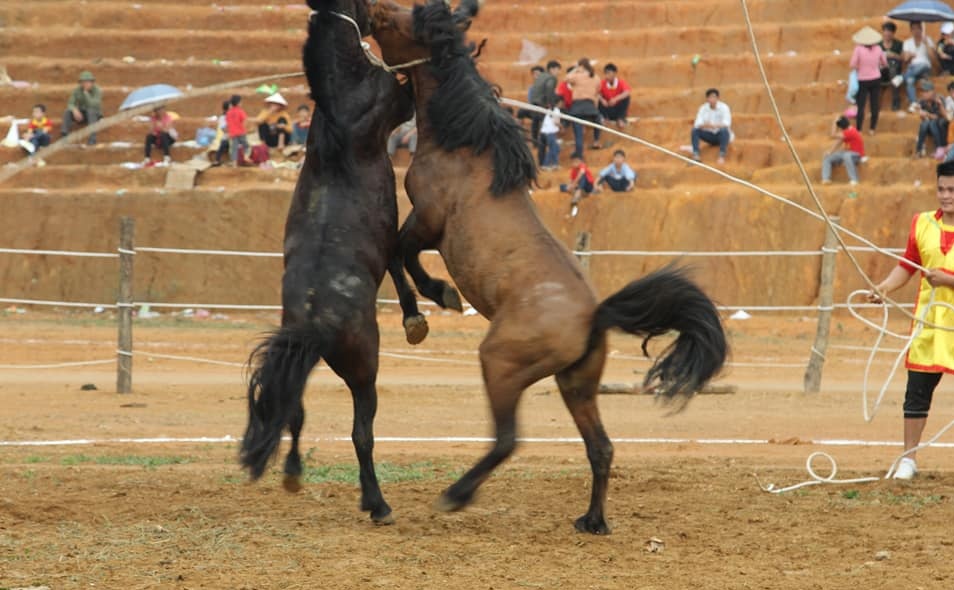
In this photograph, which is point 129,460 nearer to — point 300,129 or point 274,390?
point 274,390

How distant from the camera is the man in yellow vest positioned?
26.9ft

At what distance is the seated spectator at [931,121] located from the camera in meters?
22.0

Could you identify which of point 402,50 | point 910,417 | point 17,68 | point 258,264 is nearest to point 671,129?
point 258,264

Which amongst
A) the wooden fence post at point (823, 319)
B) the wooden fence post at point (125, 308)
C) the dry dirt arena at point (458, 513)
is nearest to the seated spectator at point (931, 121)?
the wooden fence post at point (823, 319)

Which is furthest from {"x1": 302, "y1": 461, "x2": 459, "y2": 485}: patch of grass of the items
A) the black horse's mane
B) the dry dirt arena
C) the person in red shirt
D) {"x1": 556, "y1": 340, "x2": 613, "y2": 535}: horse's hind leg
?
the person in red shirt

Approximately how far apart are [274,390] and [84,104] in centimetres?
2005

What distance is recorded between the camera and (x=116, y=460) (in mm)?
9594

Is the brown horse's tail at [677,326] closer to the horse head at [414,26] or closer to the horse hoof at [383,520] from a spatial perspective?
the horse hoof at [383,520]

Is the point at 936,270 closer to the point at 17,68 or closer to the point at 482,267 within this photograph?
the point at 482,267

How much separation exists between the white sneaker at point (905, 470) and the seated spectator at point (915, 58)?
15.9 m

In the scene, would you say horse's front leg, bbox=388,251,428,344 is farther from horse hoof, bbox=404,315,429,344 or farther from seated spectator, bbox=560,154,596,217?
seated spectator, bbox=560,154,596,217

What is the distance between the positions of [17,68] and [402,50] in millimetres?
23286

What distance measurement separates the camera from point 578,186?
23.2 meters

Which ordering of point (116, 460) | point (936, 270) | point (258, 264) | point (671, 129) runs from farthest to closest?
point (671, 129) → point (258, 264) → point (116, 460) → point (936, 270)
